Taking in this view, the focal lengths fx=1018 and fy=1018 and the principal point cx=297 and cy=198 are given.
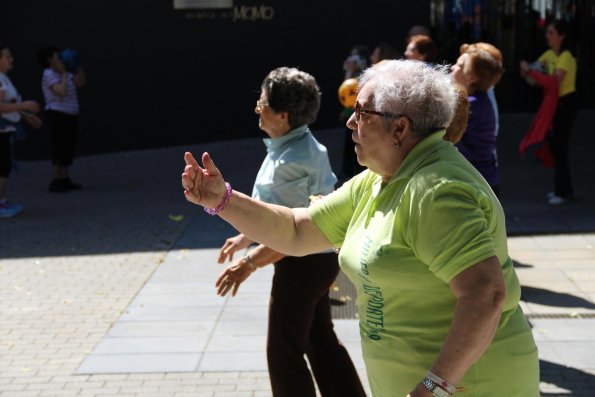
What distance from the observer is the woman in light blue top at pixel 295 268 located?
463cm

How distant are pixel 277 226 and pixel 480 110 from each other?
3.34 m

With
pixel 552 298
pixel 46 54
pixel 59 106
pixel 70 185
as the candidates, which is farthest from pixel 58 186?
pixel 552 298

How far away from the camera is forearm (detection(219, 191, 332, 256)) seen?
12.0 feet

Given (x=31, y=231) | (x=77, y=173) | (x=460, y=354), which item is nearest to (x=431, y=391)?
(x=460, y=354)

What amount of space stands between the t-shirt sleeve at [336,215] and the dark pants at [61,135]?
9708 millimetres

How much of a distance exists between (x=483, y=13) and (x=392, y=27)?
2.30 meters

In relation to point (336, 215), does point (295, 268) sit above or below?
below

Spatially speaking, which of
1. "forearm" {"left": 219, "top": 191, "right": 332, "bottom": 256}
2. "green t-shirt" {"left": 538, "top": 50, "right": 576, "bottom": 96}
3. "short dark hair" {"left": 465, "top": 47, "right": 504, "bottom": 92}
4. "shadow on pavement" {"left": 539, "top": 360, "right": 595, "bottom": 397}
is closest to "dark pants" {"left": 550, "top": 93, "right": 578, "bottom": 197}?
"green t-shirt" {"left": 538, "top": 50, "right": 576, "bottom": 96}

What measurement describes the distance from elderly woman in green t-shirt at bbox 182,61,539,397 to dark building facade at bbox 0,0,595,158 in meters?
13.5

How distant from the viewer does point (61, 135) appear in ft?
42.5

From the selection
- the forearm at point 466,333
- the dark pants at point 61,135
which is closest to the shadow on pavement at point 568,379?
the forearm at point 466,333

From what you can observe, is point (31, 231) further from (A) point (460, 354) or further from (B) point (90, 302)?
(A) point (460, 354)

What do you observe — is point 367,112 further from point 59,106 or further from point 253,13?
point 253,13

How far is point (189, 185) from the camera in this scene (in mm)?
3482
